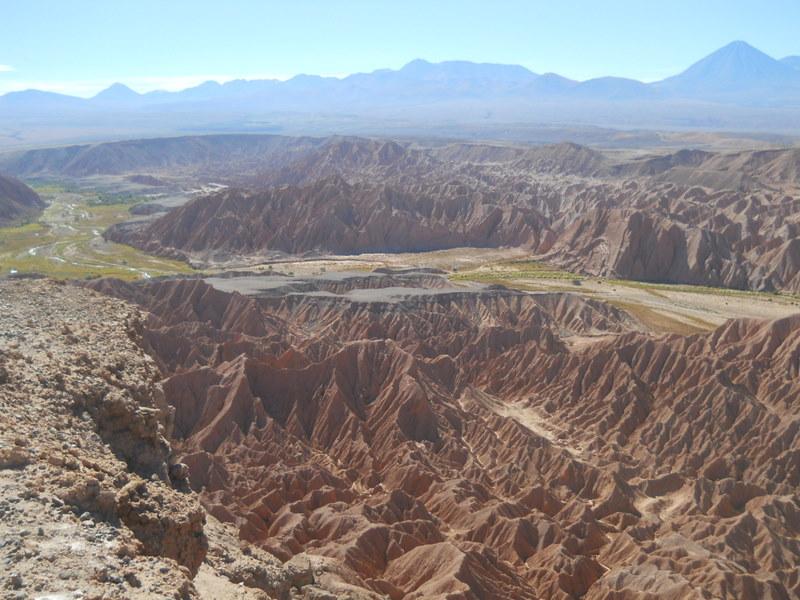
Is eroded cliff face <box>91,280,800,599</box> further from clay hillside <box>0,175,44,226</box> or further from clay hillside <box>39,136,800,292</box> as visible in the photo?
clay hillside <box>0,175,44,226</box>

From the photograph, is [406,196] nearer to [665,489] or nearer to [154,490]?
[665,489]

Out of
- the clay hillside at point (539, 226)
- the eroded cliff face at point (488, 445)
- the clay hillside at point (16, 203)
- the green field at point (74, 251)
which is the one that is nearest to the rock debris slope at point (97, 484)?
the eroded cliff face at point (488, 445)

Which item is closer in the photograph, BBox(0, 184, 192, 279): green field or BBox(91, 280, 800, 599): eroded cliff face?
BBox(91, 280, 800, 599): eroded cliff face

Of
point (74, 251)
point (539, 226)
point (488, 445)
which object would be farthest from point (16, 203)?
point (488, 445)

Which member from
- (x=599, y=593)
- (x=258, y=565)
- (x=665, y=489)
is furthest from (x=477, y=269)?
(x=258, y=565)

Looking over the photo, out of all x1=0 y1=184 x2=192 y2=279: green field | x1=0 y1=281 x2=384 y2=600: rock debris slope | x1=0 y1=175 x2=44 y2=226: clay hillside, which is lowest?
x1=0 y1=184 x2=192 y2=279: green field

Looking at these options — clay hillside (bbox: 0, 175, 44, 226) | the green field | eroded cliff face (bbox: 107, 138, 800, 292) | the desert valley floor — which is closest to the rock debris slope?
the desert valley floor
